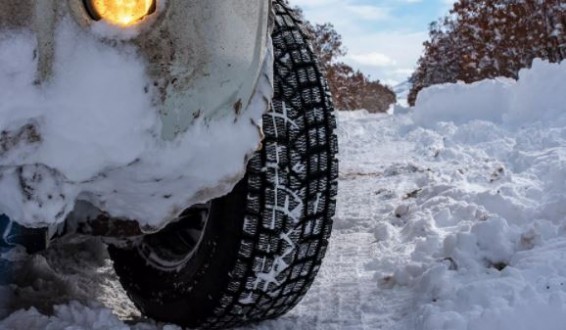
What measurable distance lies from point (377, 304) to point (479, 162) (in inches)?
143

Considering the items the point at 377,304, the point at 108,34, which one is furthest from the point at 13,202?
the point at 377,304

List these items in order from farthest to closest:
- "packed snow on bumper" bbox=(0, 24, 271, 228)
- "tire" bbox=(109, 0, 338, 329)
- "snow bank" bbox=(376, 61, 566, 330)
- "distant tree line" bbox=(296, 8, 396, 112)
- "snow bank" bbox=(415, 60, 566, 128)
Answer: "distant tree line" bbox=(296, 8, 396, 112)
"snow bank" bbox=(415, 60, 566, 128)
"snow bank" bbox=(376, 61, 566, 330)
"tire" bbox=(109, 0, 338, 329)
"packed snow on bumper" bbox=(0, 24, 271, 228)

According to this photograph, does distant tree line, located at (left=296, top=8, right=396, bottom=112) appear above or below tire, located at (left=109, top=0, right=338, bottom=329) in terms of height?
above

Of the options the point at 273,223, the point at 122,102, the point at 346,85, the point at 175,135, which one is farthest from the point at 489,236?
the point at 346,85

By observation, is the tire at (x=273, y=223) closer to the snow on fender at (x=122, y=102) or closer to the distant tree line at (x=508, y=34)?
the snow on fender at (x=122, y=102)

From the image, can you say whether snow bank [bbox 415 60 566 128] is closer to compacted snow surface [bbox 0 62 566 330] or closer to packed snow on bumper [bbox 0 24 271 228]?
compacted snow surface [bbox 0 62 566 330]

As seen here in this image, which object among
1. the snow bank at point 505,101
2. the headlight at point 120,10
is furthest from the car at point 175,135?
the snow bank at point 505,101

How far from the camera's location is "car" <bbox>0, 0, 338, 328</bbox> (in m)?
1.43

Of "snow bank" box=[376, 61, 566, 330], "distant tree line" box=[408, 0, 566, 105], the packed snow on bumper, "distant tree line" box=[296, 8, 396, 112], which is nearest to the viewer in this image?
the packed snow on bumper

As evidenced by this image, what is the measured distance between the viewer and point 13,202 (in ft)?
4.99

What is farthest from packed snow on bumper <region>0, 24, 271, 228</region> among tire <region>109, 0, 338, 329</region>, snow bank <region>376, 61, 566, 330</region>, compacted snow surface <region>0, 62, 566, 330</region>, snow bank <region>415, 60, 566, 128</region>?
snow bank <region>415, 60, 566, 128</region>

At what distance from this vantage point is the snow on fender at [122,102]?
1425mm

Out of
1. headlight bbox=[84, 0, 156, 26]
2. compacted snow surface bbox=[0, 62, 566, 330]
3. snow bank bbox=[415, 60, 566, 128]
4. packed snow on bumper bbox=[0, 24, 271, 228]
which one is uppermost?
snow bank bbox=[415, 60, 566, 128]

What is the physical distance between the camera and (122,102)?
146 cm
